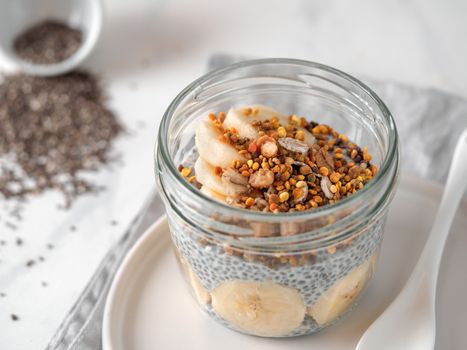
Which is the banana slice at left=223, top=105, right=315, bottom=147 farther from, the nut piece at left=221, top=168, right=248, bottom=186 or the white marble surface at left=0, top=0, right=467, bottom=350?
the white marble surface at left=0, top=0, right=467, bottom=350

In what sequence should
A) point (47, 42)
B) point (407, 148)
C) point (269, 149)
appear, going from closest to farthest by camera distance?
point (269, 149) → point (407, 148) → point (47, 42)

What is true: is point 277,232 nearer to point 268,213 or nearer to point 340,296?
point 268,213

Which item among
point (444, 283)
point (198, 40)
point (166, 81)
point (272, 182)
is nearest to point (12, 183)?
point (166, 81)

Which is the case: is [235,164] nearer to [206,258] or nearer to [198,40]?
[206,258]

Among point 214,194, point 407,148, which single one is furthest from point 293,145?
point 407,148

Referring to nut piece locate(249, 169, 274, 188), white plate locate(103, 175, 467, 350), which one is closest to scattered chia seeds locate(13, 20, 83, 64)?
white plate locate(103, 175, 467, 350)

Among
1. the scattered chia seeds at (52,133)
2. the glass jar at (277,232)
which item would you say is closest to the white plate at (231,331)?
the glass jar at (277,232)
